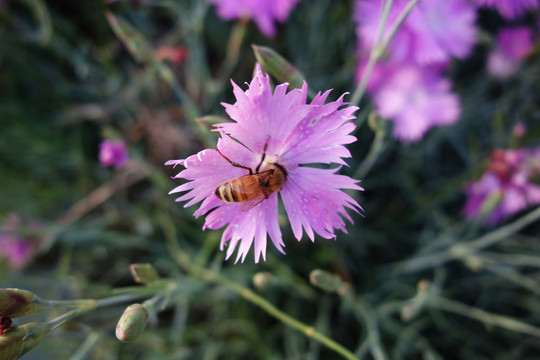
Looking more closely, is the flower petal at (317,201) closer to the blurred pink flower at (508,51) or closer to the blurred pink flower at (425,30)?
the blurred pink flower at (425,30)

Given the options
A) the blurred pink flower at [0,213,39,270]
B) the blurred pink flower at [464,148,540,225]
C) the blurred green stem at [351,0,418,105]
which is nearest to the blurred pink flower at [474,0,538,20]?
the blurred pink flower at [464,148,540,225]

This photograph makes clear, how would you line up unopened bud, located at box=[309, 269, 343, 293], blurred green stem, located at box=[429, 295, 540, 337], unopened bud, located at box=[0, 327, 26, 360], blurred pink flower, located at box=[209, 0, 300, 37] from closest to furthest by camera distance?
unopened bud, located at box=[0, 327, 26, 360], unopened bud, located at box=[309, 269, 343, 293], blurred green stem, located at box=[429, 295, 540, 337], blurred pink flower, located at box=[209, 0, 300, 37]

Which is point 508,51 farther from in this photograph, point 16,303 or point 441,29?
point 16,303

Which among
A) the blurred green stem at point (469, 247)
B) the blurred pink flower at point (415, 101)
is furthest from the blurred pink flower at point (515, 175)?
the blurred pink flower at point (415, 101)

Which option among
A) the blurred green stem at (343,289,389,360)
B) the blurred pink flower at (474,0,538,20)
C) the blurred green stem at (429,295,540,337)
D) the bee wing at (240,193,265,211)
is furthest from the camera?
the blurred pink flower at (474,0,538,20)

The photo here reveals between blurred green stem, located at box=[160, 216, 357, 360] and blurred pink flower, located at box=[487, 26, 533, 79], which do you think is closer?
blurred green stem, located at box=[160, 216, 357, 360]

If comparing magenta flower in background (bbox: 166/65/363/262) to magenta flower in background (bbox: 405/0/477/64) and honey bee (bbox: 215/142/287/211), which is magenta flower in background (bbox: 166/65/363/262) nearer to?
honey bee (bbox: 215/142/287/211)

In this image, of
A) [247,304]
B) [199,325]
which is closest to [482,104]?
[247,304]
